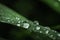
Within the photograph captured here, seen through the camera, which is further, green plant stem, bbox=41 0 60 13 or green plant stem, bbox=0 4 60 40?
green plant stem, bbox=41 0 60 13

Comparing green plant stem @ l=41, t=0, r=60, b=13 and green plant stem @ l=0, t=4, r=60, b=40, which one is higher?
green plant stem @ l=41, t=0, r=60, b=13

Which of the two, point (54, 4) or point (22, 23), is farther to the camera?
point (54, 4)

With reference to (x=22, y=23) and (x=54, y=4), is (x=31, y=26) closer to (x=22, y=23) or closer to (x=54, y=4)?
(x=22, y=23)

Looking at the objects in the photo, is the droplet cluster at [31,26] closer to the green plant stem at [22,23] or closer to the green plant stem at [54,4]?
the green plant stem at [22,23]

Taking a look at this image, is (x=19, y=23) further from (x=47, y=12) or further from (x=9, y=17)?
(x=47, y=12)

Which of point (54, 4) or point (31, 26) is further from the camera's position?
point (54, 4)

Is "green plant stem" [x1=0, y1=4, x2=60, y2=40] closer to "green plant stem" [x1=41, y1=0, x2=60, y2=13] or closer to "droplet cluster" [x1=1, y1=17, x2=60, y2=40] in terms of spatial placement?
"droplet cluster" [x1=1, y1=17, x2=60, y2=40]

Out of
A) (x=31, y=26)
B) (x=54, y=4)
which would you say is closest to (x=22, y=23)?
(x=31, y=26)

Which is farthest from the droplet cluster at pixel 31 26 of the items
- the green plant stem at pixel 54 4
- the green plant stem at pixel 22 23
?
the green plant stem at pixel 54 4

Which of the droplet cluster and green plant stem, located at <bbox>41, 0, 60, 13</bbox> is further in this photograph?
green plant stem, located at <bbox>41, 0, 60, 13</bbox>

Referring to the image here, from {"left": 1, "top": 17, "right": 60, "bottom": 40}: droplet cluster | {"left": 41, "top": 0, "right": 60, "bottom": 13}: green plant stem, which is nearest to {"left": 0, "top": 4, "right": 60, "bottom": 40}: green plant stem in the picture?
{"left": 1, "top": 17, "right": 60, "bottom": 40}: droplet cluster

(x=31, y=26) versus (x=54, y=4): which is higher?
(x=54, y=4)
